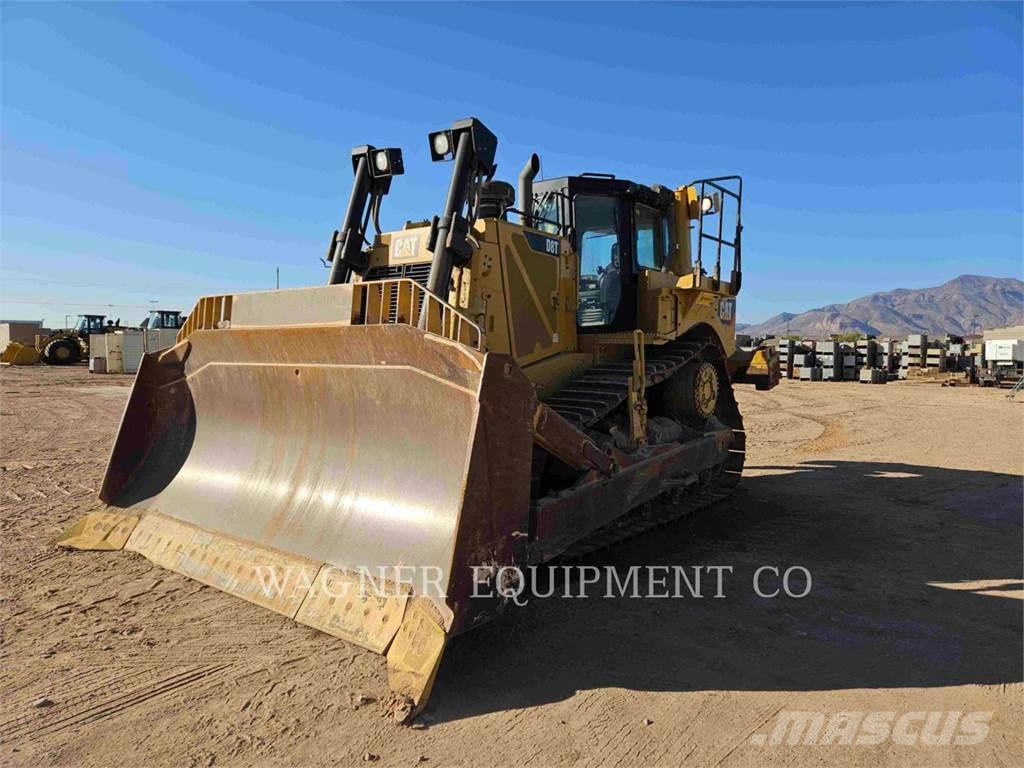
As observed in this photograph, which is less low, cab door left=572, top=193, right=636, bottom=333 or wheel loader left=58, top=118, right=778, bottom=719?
cab door left=572, top=193, right=636, bottom=333

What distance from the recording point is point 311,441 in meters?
4.63

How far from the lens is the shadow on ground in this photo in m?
3.51

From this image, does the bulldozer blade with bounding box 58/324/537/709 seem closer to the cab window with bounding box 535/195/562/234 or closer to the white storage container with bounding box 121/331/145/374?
the cab window with bounding box 535/195/562/234

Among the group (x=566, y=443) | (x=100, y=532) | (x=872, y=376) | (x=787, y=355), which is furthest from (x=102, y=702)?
(x=787, y=355)

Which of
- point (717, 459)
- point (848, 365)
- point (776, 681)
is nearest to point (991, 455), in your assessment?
point (717, 459)

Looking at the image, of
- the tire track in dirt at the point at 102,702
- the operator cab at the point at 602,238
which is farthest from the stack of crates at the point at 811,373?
the tire track in dirt at the point at 102,702

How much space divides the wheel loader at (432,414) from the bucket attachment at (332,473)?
1cm

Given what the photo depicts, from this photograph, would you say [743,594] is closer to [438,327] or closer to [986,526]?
[438,327]

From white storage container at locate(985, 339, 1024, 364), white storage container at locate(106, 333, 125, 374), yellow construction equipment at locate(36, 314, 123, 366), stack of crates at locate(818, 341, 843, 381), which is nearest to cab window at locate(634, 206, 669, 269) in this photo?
white storage container at locate(985, 339, 1024, 364)

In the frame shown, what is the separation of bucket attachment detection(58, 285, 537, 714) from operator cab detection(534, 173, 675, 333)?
2.54m

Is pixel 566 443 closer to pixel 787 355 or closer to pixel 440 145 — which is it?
pixel 440 145

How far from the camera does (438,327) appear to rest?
150 inches

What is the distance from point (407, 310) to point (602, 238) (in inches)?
113

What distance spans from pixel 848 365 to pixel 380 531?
91.4 ft
